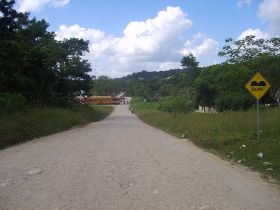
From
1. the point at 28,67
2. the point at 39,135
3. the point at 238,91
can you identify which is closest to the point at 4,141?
the point at 39,135

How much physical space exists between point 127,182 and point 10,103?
16422 mm

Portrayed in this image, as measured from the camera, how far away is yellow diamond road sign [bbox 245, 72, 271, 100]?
17.0 metres

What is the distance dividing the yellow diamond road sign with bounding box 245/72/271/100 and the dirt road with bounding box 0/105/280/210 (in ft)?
13.0

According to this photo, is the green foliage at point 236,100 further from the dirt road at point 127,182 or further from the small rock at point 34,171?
the small rock at point 34,171

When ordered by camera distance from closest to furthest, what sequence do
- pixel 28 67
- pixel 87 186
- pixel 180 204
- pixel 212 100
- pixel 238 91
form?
pixel 180 204 < pixel 87 186 < pixel 28 67 < pixel 238 91 < pixel 212 100

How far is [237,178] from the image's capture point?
34.8ft

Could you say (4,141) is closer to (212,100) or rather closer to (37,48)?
(37,48)

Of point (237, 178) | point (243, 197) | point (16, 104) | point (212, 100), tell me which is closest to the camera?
point (243, 197)

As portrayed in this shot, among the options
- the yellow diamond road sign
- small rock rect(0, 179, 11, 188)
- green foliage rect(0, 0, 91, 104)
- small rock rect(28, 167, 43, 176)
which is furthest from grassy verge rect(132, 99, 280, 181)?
green foliage rect(0, 0, 91, 104)

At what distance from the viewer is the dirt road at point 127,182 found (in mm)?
7914

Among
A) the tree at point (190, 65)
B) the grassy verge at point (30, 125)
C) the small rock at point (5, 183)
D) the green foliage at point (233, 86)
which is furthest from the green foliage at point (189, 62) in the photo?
the small rock at point (5, 183)

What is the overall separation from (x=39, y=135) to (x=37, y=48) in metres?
12.6

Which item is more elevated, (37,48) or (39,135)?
(37,48)

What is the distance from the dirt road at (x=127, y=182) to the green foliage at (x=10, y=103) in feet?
31.8
